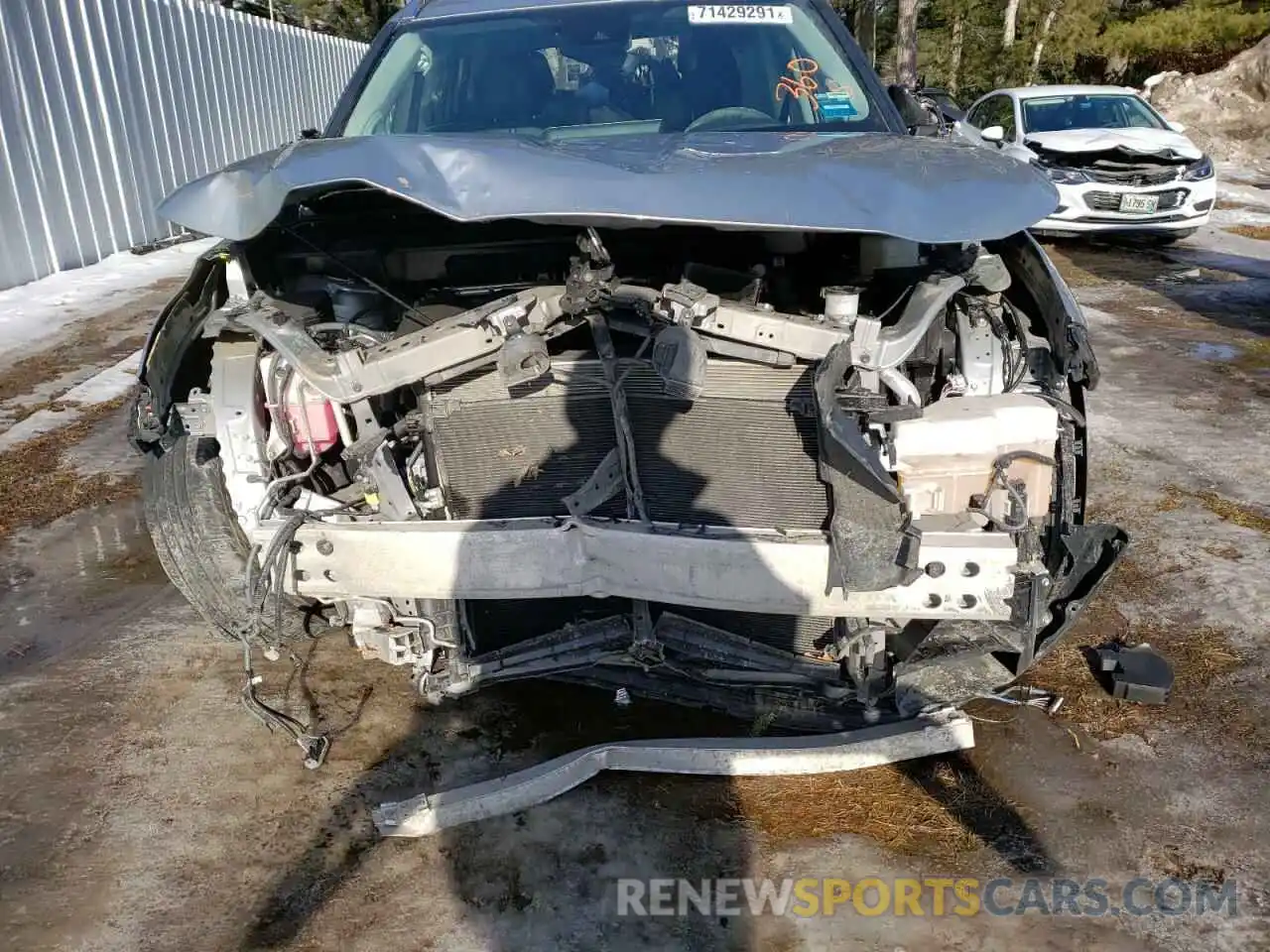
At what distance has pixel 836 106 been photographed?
328 centimetres

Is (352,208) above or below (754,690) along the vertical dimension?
above

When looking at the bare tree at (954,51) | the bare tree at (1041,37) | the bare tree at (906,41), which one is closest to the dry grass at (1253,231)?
the bare tree at (906,41)

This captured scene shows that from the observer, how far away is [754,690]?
100 inches

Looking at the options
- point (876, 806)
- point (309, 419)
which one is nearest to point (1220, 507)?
point (876, 806)

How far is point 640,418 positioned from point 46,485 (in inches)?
133

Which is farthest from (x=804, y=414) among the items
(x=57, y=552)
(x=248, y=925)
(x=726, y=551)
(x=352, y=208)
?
(x=57, y=552)

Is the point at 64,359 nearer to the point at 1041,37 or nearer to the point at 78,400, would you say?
the point at 78,400

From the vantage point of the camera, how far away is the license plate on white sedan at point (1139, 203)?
9062mm

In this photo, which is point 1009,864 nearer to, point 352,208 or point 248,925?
point 248,925

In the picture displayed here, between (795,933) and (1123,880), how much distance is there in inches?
30.2

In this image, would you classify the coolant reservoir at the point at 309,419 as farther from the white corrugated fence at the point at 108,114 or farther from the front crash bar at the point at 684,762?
the white corrugated fence at the point at 108,114

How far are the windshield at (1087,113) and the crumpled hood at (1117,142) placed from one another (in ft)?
0.98

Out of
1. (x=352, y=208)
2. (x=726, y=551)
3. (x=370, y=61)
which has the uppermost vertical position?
(x=370, y=61)

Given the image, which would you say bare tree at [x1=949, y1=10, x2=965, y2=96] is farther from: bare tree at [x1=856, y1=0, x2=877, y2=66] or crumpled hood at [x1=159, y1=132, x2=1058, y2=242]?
crumpled hood at [x1=159, y1=132, x2=1058, y2=242]
